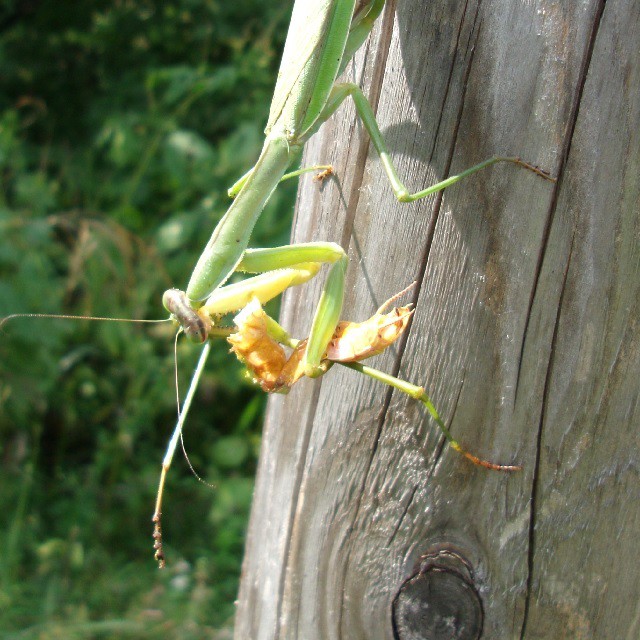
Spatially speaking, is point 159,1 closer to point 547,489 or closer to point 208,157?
point 208,157

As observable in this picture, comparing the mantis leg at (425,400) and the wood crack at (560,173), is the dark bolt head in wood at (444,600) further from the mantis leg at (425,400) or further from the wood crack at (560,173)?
the wood crack at (560,173)

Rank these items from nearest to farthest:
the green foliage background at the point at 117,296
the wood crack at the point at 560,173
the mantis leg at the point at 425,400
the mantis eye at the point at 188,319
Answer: the wood crack at the point at 560,173, the mantis leg at the point at 425,400, the mantis eye at the point at 188,319, the green foliage background at the point at 117,296

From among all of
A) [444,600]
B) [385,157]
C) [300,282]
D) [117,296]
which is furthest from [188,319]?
[117,296]

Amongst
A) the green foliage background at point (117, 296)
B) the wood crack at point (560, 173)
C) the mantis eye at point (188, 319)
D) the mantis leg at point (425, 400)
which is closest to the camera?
the wood crack at point (560, 173)

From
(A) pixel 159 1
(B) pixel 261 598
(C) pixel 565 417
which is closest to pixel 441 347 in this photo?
(C) pixel 565 417

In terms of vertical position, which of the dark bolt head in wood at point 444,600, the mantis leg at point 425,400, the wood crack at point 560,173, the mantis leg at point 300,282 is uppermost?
the wood crack at point 560,173

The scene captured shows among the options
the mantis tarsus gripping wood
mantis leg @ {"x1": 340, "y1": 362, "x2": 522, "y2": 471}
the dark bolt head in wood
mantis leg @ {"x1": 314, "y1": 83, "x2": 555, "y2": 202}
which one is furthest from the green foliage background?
the dark bolt head in wood

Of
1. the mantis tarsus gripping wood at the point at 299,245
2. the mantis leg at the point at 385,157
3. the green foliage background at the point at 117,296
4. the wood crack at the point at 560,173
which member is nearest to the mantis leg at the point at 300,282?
the mantis tarsus gripping wood at the point at 299,245
